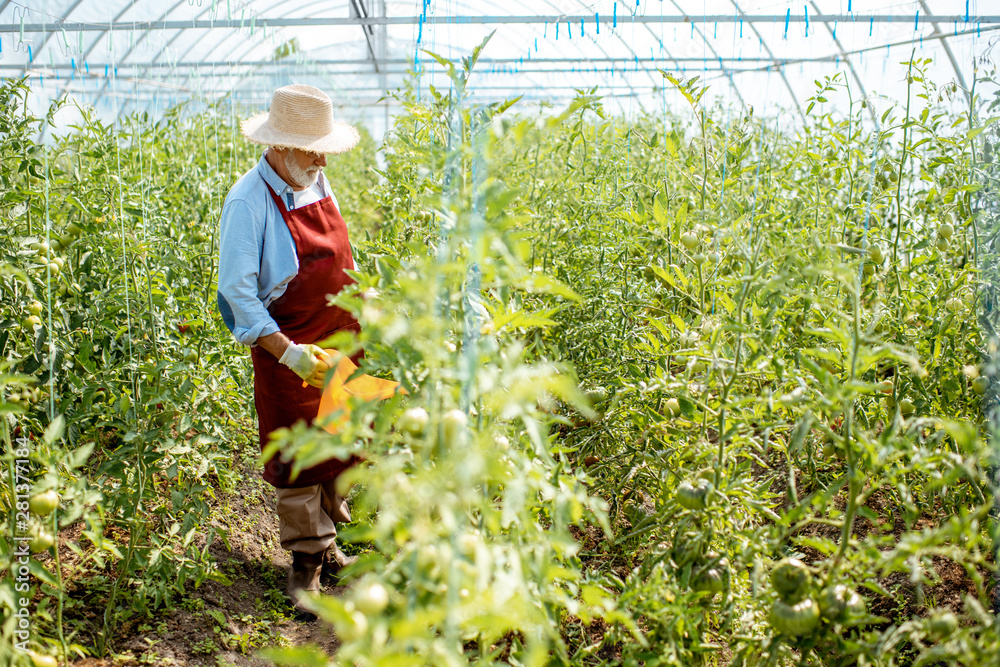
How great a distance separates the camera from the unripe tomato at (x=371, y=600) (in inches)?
37.2

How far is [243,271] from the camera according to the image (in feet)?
7.06

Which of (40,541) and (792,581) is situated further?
(40,541)

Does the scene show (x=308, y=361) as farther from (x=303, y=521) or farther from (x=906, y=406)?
(x=906, y=406)

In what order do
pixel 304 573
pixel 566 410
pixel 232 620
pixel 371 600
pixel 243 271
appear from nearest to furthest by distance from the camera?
pixel 371 600, pixel 243 271, pixel 232 620, pixel 304 573, pixel 566 410

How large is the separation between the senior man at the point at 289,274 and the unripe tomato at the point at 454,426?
104 centimetres

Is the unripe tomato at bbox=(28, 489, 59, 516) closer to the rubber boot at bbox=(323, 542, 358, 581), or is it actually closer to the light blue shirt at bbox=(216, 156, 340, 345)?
the light blue shirt at bbox=(216, 156, 340, 345)

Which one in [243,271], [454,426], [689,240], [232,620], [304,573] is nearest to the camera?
[454,426]

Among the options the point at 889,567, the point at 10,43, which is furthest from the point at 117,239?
the point at 10,43

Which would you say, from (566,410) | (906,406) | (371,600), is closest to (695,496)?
(371,600)

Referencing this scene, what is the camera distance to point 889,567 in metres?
1.22

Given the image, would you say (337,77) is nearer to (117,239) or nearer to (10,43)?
(10,43)

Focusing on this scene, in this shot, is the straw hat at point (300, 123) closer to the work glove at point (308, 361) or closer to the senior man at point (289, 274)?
the senior man at point (289, 274)

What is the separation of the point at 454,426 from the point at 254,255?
51.7 inches

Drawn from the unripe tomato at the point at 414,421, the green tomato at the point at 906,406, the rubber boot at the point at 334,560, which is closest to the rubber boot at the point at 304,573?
the rubber boot at the point at 334,560
